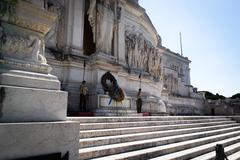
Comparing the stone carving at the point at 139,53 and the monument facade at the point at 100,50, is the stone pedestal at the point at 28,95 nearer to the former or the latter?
the monument facade at the point at 100,50

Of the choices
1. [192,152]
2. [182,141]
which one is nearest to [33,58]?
[192,152]

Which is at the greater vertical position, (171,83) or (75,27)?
(171,83)

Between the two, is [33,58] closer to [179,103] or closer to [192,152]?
[192,152]

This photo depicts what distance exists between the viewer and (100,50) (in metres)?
13.1

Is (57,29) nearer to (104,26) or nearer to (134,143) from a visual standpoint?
(104,26)

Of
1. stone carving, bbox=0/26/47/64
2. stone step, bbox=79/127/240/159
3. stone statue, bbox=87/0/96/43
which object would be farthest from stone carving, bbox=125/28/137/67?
stone carving, bbox=0/26/47/64

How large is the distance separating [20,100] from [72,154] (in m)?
1.10

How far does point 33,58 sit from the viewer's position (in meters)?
3.51

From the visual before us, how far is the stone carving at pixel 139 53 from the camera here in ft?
53.3

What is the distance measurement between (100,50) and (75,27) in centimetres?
200

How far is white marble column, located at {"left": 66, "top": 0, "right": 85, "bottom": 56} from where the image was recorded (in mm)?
12016

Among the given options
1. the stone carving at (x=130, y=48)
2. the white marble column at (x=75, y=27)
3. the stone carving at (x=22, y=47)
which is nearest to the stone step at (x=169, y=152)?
the stone carving at (x=22, y=47)

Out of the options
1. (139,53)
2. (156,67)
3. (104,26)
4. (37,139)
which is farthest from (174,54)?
(37,139)

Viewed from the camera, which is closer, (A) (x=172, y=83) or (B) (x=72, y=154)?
(B) (x=72, y=154)
